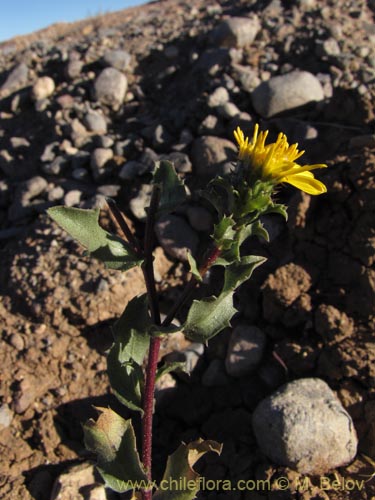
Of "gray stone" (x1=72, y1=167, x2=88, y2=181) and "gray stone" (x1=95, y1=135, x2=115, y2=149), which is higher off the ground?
"gray stone" (x1=95, y1=135, x2=115, y2=149)

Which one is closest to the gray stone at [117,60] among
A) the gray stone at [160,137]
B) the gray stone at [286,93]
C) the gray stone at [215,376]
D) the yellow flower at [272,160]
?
the gray stone at [160,137]

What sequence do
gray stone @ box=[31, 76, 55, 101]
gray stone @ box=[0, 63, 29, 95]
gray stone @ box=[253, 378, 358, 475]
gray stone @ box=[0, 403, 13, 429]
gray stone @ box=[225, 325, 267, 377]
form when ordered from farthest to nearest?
gray stone @ box=[0, 63, 29, 95], gray stone @ box=[31, 76, 55, 101], gray stone @ box=[225, 325, 267, 377], gray stone @ box=[0, 403, 13, 429], gray stone @ box=[253, 378, 358, 475]

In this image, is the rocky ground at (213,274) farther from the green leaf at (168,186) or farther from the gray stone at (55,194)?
the green leaf at (168,186)

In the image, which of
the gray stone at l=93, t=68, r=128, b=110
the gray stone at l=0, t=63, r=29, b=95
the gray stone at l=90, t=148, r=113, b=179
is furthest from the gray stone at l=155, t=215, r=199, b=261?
the gray stone at l=0, t=63, r=29, b=95

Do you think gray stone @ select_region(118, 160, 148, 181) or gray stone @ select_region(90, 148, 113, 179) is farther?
gray stone @ select_region(90, 148, 113, 179)

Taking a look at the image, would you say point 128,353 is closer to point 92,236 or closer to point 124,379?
point 124,379

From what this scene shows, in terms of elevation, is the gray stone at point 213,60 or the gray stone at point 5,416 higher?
the gray stone at point 213,60

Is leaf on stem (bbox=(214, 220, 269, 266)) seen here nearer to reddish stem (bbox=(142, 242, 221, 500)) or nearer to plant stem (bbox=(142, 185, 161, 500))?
reddish stem (bbox=(142, 242, 221, 500))
